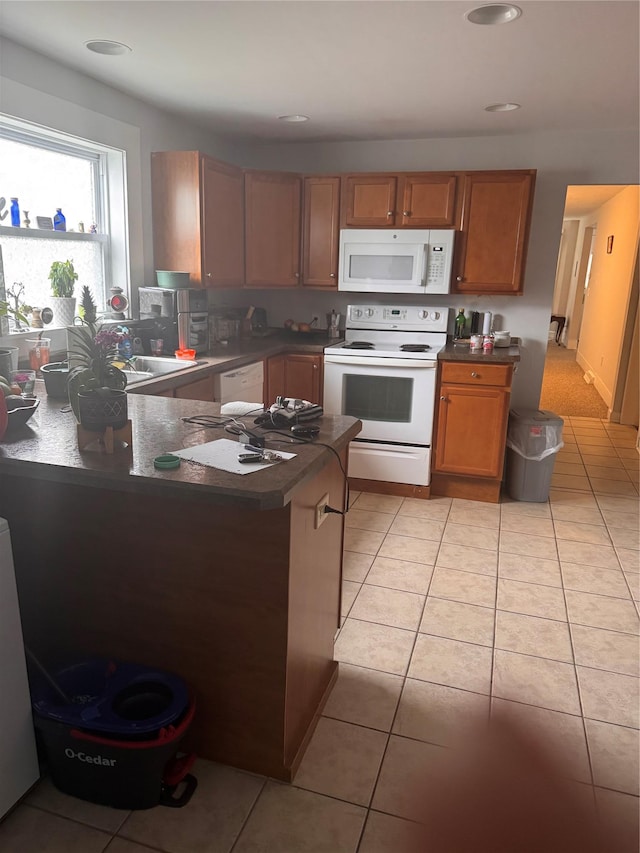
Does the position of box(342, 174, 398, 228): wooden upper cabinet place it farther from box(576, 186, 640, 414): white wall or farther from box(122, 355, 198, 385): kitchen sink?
box(576, 186, 640, 414): white wall

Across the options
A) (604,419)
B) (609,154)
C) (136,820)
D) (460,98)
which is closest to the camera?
(136,820)

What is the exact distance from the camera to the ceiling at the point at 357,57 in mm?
2221

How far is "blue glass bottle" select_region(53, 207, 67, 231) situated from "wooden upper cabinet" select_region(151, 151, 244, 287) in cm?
67

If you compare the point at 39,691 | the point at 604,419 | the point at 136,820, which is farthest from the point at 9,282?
the point at 604,419

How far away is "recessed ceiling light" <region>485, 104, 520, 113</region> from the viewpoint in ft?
11.1

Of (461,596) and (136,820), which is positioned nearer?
(136,820)

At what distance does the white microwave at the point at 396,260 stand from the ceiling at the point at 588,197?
2.59m

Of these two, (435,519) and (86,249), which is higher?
(86,249)

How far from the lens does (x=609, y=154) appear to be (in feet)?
13.2

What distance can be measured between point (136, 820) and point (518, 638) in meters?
1.57

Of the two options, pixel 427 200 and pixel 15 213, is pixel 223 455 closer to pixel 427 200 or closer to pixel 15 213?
pixel 15 213

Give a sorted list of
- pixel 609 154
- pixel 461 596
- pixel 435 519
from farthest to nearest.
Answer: pixel 609 154 < pixel 435 519 < pixel 461 596

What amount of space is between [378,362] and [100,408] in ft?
8.35

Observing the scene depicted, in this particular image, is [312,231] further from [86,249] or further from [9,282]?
[9,282]
